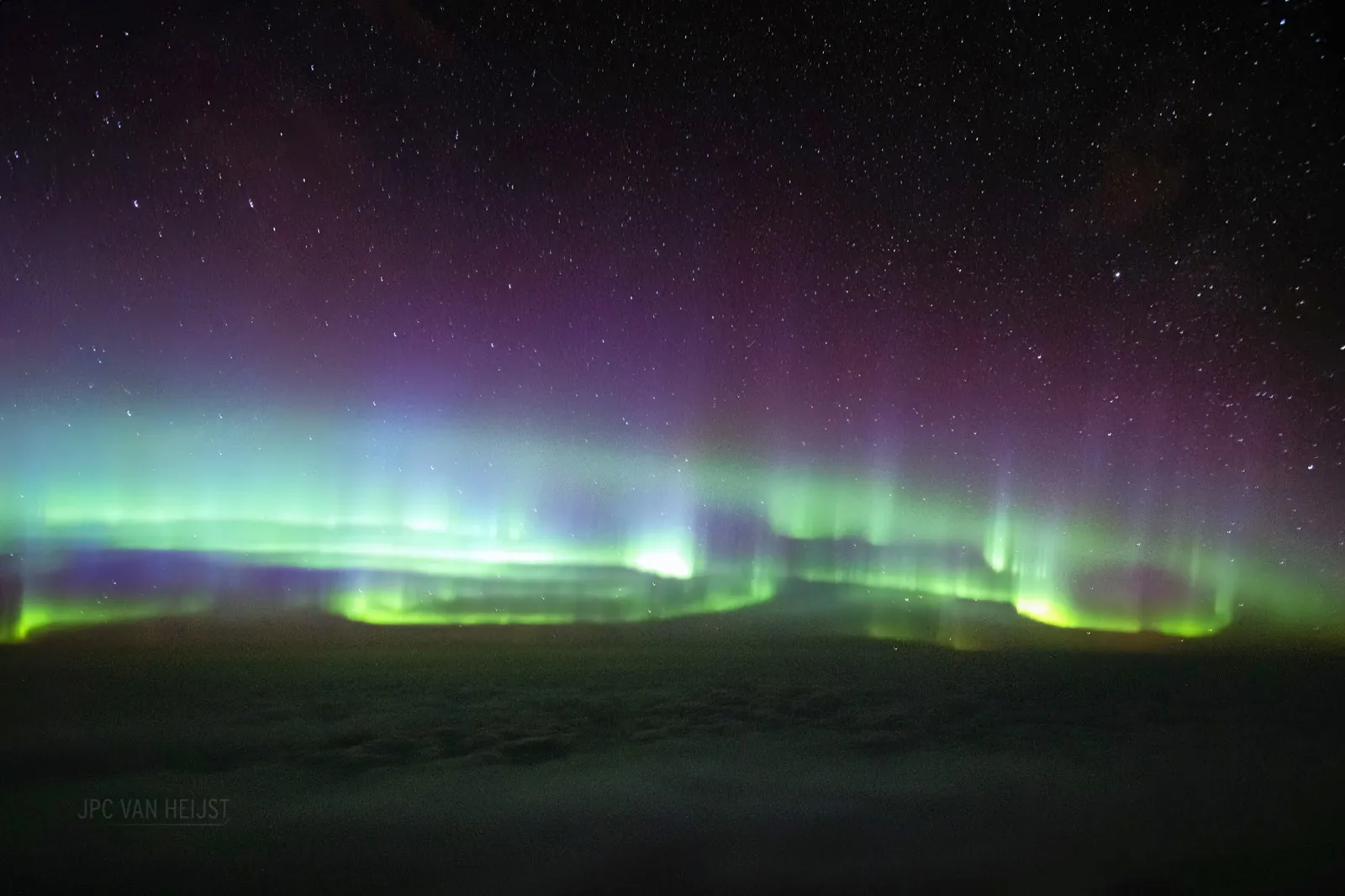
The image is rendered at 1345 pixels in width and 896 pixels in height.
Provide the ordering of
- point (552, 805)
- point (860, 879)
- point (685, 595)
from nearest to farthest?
point (860, 879) < point (552, 805) < point (685, 595)

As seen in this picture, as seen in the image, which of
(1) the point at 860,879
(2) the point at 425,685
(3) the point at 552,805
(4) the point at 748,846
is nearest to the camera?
(1) the point at 860,879

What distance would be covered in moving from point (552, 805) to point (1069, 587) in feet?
7.88

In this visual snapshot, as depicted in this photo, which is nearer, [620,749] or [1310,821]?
[1310,821]

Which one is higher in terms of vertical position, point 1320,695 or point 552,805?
point 1320,695

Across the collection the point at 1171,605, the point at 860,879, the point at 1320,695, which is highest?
the point at 1171,605

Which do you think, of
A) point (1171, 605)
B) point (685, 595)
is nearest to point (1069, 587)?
point (1171, 605)

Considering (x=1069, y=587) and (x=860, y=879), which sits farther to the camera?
(x=1069, y=587)

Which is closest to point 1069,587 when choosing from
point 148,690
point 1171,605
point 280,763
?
point 1171,605

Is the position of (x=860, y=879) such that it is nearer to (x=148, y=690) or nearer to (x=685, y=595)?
(x=685, y=595)

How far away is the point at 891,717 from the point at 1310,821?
103 cm

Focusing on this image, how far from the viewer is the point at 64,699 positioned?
7.98ft

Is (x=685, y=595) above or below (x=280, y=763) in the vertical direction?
above

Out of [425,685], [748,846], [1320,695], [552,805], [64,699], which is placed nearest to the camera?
[748,846]

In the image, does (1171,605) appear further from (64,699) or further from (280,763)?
(64,699)
